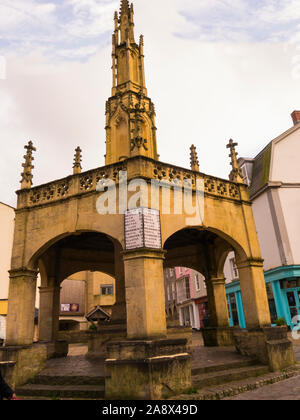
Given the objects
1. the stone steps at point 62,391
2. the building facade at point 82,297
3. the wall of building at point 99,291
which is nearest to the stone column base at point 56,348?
the stone steps at point 62,391

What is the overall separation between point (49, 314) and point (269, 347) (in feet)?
28.1

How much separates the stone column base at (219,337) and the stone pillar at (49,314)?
6496mm

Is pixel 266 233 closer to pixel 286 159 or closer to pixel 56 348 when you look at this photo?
pixel 286 159

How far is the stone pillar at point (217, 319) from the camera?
1322 cm

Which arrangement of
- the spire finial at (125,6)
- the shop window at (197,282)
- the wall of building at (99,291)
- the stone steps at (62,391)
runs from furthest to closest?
the wall of building at (99,291) → the shop window at (197,282) → the spire finial at (125,6) → the stone steps at (62,391)

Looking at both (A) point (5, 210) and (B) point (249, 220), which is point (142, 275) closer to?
(B) point (249, 220)

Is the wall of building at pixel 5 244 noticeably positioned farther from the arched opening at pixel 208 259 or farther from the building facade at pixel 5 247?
the arched opening at pixel 208 259

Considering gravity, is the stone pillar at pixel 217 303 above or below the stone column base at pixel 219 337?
above

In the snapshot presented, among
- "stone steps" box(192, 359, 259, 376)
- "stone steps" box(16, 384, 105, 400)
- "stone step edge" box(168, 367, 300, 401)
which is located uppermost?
"stone steps" box(192, 359, 259, 376)

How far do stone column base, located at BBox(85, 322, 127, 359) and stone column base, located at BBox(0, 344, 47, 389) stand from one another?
7.16ft

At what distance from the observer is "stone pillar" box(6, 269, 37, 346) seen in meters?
9.17

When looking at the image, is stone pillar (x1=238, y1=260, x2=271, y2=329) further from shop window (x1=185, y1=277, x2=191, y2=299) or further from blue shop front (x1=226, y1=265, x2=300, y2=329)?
shop window (x1=185, y1=277, x2=191, y2=299)

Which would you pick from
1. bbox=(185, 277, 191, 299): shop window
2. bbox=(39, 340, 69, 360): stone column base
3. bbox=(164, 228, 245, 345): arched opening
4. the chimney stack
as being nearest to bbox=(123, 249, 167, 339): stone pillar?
bbox=(39, 340, 69, 360): stone column base
